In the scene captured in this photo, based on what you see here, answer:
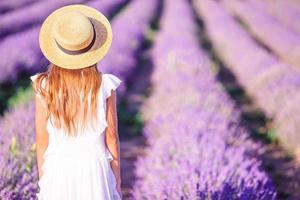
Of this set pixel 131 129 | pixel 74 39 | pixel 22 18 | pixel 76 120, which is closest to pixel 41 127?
pixel 76 120

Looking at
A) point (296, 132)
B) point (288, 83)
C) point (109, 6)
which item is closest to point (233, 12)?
point (109, 6)

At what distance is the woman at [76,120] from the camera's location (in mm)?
2473

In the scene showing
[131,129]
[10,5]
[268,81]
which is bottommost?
[10,5]

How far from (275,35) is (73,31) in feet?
37.1

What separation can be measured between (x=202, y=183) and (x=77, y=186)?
110cm

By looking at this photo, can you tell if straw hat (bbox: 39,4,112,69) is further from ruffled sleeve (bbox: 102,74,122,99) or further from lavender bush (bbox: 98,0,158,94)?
lavender bush (bbox: 98,0,158,94)

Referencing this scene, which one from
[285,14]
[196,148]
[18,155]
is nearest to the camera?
[18,155]

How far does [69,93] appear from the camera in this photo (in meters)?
2.52

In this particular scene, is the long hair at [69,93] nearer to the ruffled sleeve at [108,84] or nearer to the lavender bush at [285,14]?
the ruffled sleeve at [108,84]

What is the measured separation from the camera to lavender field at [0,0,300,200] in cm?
360

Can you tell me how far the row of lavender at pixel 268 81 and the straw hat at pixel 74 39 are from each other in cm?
390

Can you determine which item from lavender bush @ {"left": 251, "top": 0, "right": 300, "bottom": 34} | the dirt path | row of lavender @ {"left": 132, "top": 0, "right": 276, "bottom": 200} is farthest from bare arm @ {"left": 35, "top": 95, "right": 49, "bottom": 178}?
lavender bush @ {"left": 251, "top": 0, "right": 300, "bottom": 34}

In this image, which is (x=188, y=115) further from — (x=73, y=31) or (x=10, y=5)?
(x=10, y=5)

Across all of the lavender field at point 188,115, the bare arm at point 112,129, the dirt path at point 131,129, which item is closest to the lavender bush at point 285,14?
the lavender field at point 188,115
